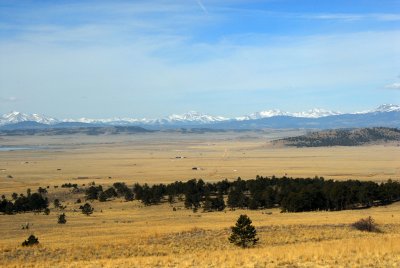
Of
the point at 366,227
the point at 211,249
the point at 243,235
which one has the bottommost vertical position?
the point at 366,227

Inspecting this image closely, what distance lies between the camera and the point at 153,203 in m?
69.8

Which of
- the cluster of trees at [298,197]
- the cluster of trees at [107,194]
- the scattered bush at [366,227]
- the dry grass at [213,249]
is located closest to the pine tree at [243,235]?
the dry grass at [213,249]

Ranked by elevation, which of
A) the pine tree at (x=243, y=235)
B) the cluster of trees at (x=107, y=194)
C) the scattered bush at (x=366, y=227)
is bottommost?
the cluster of trees at (x=107, y=194)

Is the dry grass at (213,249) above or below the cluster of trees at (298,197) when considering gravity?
above

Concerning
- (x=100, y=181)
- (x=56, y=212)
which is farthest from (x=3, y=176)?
(x=56, y=212)

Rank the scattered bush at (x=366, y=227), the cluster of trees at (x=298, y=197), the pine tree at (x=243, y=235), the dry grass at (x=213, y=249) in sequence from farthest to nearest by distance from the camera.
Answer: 1. the cluster of trees at (x=298, y=197)
2. the scattered bush at (x=366, y=227)
3. the pine tree at (x=243, y=235)
4. the dry grass at (x=213, y=249)

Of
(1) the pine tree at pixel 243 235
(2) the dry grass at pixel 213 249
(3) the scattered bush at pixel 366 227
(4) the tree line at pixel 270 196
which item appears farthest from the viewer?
(4) the tree line at pixel 270 196

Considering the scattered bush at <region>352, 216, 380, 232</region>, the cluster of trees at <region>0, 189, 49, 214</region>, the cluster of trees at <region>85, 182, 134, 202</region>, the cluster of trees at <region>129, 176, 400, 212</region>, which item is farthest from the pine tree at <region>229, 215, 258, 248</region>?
the cluster of trees at <region>85, 182, 134, 202</region>

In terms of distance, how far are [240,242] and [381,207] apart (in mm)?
33631

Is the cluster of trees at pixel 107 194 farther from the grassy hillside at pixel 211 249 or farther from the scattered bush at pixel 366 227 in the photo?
the scattered bush at pixel 366 227

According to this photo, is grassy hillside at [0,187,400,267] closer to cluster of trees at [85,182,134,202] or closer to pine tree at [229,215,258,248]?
pine tree at [229,215,258,248]

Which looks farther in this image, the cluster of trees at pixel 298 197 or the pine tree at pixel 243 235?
the cluster of trees at pixel 298 197

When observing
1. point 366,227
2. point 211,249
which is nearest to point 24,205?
point 211,249

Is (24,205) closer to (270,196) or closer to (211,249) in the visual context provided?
(270,196)
